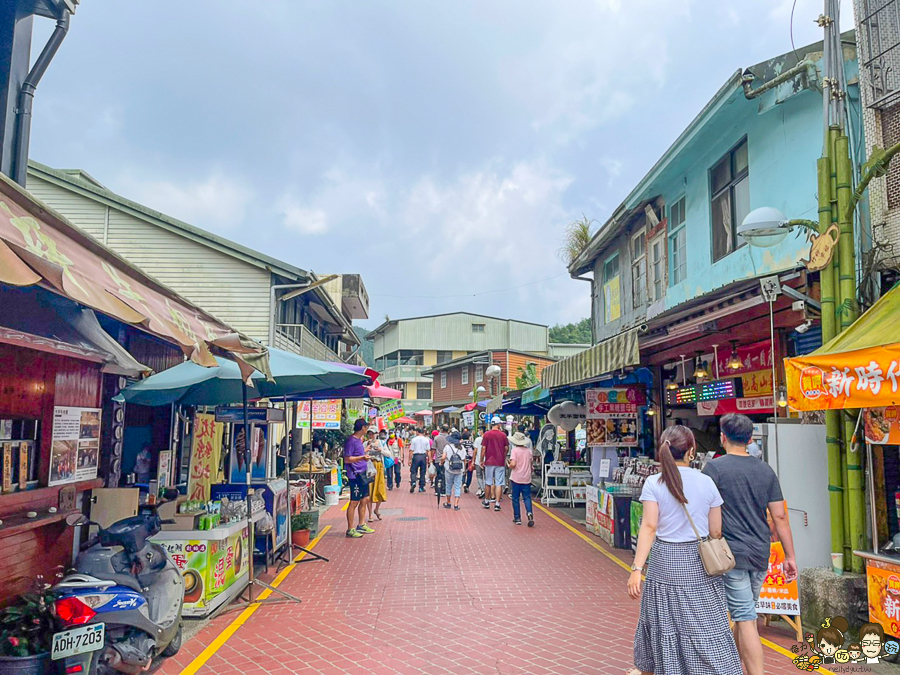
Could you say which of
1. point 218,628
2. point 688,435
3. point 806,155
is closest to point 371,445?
point 218,628

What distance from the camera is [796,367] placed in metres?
5.32

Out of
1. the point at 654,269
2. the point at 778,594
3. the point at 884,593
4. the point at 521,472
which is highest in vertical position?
the point at 654,269

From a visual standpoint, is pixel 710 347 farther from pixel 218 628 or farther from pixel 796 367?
pixel 218 628

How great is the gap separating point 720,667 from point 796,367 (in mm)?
2634

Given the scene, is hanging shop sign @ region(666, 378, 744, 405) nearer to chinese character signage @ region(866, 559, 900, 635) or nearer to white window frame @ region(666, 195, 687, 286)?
white window frame @ region(666, 195, 687, 286)

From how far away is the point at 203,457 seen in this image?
918 centimetres

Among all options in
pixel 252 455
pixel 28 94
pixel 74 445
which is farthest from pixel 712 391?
pixel 28 94

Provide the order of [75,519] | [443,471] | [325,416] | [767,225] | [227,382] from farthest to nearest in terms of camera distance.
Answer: [325,416], [443,471], [227,382], [767,225], [75,519]

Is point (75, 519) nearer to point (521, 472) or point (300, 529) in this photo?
point (300, 529)

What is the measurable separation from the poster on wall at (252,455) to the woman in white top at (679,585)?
245 inches

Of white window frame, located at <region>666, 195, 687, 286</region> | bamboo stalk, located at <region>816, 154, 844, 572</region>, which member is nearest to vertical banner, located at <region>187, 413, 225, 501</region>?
bamboo stalk, located at <region>816, 154, 844, 572</region>

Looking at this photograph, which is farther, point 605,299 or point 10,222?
point 605,299

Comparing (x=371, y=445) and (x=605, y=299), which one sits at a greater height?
(x=605, y=299)

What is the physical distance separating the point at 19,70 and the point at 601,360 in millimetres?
8248
